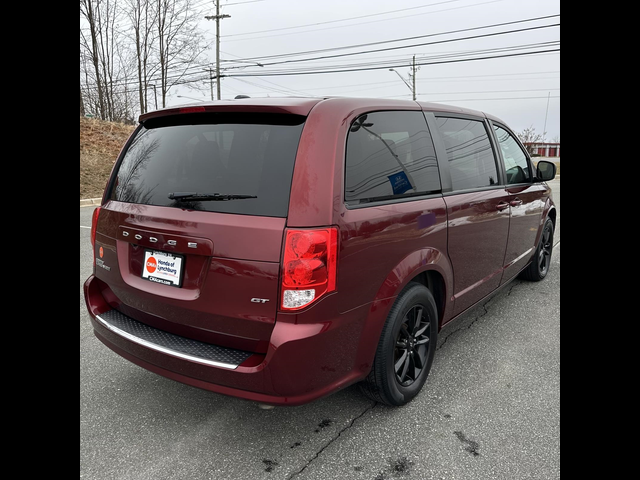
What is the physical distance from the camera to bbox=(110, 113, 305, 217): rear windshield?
2053 millimetres

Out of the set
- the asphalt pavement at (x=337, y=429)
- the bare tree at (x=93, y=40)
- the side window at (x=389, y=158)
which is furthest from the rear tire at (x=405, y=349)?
the bare tree at (x=93, y=40)

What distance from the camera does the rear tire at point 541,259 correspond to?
16.0 ft

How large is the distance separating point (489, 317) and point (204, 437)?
2740mm

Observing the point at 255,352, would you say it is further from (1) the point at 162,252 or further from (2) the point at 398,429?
(2) the point at 398,429

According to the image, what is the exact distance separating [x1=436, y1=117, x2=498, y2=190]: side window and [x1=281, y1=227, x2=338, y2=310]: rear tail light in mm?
1376

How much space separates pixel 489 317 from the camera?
404cm

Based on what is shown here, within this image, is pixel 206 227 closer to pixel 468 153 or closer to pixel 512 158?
pixel 468 153

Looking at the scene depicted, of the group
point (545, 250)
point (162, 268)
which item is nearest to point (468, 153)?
point (162, 268)

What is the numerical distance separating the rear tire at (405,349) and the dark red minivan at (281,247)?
0.01 meters

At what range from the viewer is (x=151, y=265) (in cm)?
224
